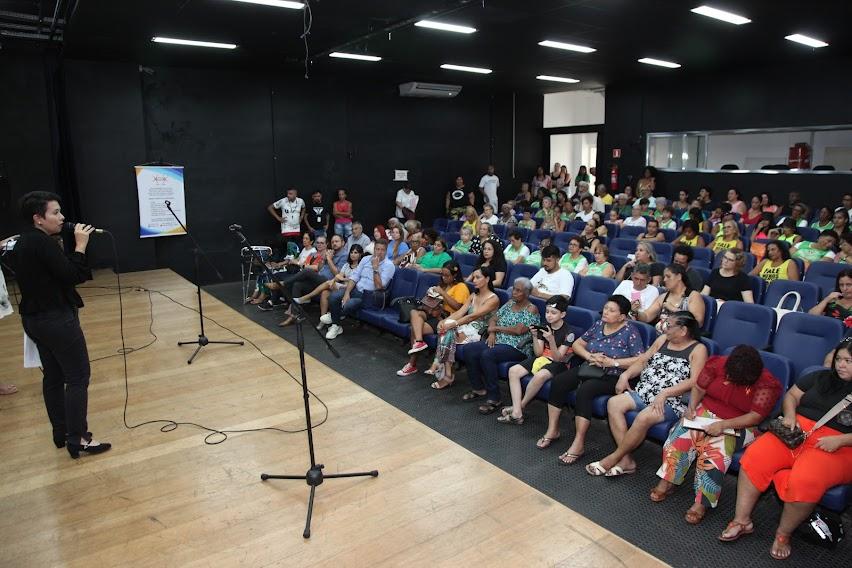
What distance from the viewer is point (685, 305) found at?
472cm

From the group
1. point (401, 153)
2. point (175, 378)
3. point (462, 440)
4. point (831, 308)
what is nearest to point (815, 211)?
point (831, 308)

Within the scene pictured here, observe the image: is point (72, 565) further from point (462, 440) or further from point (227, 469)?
point (462, 440)

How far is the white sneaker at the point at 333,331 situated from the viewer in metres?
6.82

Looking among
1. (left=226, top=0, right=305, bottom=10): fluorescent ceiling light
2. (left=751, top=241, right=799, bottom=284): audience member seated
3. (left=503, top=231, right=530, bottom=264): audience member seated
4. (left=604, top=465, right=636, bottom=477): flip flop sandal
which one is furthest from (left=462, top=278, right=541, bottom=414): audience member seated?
(left=226, top=0, right=305, bottom=10): fluorescent ceiling light

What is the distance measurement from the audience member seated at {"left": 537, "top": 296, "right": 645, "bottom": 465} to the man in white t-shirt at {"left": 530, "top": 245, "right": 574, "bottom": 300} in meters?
1.45

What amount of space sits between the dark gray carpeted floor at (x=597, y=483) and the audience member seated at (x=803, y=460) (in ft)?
0.37

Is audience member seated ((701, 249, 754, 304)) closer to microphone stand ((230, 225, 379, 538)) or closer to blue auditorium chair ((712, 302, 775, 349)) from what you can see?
blue auditorium chair ((712, 302, 775, 349))

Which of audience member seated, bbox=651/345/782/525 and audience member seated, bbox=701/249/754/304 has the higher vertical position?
audience member seated, bbox=701/249/754/304

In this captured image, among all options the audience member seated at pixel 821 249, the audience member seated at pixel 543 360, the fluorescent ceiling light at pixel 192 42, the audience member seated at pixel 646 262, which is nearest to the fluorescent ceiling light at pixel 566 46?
the audience member seated at pixel 646 262

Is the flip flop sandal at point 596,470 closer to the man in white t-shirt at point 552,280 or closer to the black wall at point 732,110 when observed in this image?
the man in white t-shirt at point 552,280

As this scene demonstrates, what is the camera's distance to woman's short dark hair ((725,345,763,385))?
3.29 m

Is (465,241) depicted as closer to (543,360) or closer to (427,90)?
(543,360)

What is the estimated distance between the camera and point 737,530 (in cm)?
305

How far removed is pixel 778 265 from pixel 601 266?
65.6 inches
